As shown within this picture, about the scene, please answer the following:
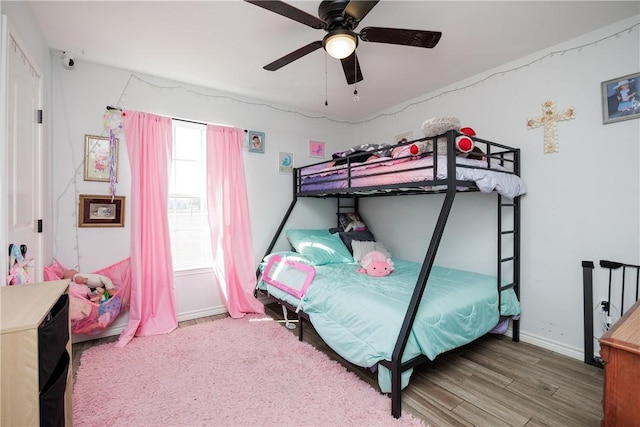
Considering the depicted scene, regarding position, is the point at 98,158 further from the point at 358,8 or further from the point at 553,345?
the point at 553,345

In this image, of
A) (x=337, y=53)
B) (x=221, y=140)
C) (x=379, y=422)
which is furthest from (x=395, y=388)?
(x=221, y=140)

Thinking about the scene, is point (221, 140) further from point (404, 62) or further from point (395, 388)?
point (395, 388)

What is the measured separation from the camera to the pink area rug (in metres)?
1.64

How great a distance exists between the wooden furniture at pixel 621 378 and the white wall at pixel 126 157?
307 centimetres

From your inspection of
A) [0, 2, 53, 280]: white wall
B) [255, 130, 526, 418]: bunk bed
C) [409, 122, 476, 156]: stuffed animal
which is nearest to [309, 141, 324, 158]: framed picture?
[255, 130, 526, 418]: bunk bed

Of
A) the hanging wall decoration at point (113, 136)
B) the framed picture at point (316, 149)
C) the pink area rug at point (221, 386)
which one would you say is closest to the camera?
the pink area rug at point (221, 386)

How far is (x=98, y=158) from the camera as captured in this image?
8.68 ft

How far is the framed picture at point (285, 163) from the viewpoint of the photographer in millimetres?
3670

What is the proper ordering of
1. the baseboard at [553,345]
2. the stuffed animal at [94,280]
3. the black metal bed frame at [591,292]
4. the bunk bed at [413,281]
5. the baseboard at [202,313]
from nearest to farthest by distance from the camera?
the bunk bed at [413,281]
the black metal bed frame at [591,292]
the baseboard at [553,345]
the stuffed animal at [94,280]
the baseboard at [202,313]

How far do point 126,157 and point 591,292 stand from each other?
404 cm

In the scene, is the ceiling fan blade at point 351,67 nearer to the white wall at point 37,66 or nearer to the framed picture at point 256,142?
the framed picture at point 256,142

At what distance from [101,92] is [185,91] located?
0.72 m

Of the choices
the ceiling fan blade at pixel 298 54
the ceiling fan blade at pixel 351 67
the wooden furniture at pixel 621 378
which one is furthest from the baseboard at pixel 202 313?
the wooden furniture at pixel 621 378

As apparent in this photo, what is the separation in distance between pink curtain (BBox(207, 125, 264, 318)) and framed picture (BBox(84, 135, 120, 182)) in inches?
33.9
